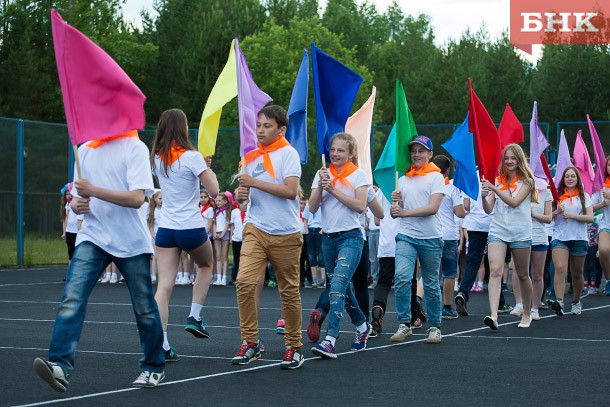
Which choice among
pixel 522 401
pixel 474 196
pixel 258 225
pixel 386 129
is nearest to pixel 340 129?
pixel 258 225

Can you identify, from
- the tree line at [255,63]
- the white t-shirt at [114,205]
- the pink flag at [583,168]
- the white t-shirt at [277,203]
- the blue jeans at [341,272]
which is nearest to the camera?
the white t-shirt at [114,205]

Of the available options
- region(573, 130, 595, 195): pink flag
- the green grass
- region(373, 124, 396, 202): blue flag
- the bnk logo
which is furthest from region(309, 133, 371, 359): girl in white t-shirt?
the bnk logo

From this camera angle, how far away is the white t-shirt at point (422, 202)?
1120 cm

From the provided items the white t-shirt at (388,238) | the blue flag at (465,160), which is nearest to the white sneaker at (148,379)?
the white t-shirt at (388,238)

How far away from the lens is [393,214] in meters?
11.0

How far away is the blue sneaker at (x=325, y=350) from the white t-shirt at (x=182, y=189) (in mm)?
1429

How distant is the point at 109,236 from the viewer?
25.0 ft

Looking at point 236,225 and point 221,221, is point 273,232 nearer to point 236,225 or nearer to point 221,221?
point 236,225

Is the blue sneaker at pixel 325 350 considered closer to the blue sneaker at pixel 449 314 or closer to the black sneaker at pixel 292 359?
the black sneaker at pixel 292 359

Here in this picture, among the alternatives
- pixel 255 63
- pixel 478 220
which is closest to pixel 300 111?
pixel 478 220

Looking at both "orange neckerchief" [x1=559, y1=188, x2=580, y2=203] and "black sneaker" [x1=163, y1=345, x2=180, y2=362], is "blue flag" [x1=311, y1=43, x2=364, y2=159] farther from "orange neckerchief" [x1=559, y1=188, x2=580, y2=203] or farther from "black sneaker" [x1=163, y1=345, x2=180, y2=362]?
"orange neckerchief" [x1=559, y1=188, x2=580, y2=203]

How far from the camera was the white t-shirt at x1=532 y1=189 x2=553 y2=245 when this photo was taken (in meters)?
13.7

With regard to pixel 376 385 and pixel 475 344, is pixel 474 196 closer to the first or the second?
pixel 475 344

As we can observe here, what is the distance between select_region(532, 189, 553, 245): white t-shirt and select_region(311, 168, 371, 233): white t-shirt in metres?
4.00
